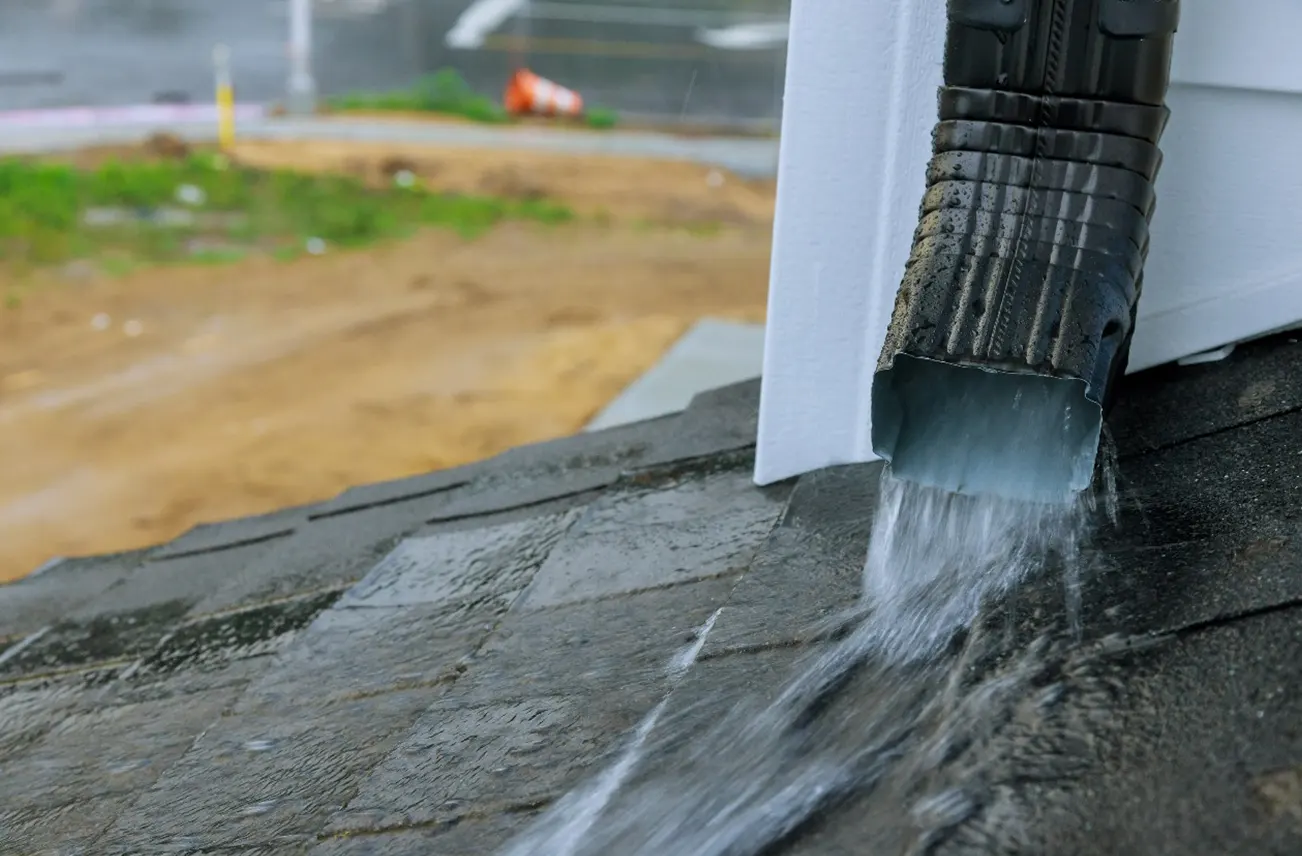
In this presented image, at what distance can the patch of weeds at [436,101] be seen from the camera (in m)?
21.7

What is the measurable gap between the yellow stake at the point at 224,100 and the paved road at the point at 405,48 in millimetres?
233

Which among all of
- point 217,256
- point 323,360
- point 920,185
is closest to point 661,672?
point 920,185

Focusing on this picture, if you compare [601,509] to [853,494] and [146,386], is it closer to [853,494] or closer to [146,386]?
[853,494]

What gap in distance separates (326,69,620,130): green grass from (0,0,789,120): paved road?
0.82m

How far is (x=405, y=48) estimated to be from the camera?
2542 centimetres

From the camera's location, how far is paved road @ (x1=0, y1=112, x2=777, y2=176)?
18266 mm

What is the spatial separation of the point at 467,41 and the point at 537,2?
9.53 feet

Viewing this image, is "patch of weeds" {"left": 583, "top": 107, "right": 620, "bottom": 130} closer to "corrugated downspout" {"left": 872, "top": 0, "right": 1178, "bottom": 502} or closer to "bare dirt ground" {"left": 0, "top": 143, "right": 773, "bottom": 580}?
"bare dirt ground" {"left": 0, "top": 143, "right": 773, "bottom": 580}

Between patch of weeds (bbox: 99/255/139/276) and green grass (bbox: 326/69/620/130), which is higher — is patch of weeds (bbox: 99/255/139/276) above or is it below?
below

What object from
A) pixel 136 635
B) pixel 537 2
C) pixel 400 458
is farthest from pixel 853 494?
pixel 537 2

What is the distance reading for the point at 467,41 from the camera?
84.4 ft

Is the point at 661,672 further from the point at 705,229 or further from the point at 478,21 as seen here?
the point at 478,21

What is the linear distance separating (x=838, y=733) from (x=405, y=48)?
25.6 metres

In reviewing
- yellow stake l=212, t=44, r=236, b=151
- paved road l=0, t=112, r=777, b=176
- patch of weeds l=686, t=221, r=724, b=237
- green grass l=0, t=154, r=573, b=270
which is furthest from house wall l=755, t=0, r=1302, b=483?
yellow stake l=212, t=44, r=236, b=151
